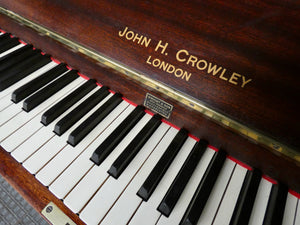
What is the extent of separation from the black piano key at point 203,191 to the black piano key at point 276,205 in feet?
0.72

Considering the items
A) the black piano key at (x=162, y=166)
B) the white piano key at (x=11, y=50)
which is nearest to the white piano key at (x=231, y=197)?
the black piano key at (x=162, y=166)

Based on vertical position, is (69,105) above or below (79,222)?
above

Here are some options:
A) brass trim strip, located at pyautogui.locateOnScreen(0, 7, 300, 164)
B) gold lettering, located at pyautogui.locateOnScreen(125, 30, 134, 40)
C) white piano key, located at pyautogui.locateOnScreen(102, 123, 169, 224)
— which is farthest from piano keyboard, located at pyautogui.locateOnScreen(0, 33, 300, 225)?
gold lettering, located at pyautogui.locateOnScreen(125, 30, 134, 40)

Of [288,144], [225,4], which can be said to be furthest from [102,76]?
[288,144]

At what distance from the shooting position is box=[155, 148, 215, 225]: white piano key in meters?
0.77

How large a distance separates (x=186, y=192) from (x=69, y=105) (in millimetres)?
684

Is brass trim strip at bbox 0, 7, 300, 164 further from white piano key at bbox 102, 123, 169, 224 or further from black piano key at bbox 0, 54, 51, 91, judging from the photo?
white piano key at bbox 102, 123, 169, 224

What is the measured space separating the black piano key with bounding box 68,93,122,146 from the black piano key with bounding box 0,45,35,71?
1.95 feet

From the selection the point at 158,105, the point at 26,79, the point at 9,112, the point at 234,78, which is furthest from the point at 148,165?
the point at 26,79

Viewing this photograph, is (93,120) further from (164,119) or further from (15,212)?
(15,212)

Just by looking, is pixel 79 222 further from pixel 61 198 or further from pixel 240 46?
pixel 240 46

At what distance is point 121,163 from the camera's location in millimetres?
856

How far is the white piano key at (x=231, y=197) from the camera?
2.59ft

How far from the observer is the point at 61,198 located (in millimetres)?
794
